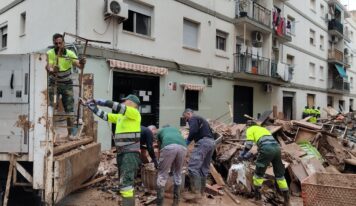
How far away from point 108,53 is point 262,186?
6.70m

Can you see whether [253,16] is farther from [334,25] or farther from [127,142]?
[334,25]

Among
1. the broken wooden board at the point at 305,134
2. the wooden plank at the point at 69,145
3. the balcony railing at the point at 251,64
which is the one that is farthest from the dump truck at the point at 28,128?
the balcony railing at the point at 251,64

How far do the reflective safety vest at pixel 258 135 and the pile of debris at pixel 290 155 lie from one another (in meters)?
0.81

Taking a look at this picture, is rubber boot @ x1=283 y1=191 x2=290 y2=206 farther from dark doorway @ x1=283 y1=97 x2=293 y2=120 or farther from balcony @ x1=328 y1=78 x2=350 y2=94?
balcony @ x1=328 y1=78 x2=350 y2=94

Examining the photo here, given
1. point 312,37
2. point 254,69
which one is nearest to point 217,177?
Result: point 254,69

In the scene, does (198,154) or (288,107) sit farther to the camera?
(288,107)

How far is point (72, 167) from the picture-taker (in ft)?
16.9

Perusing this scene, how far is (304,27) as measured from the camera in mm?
28875

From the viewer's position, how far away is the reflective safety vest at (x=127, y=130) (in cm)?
599

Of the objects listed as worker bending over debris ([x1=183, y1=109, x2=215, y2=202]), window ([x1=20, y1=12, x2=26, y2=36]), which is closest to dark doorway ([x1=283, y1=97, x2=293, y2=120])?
window ([x1=20, y1=12, x2=26, y2=36])

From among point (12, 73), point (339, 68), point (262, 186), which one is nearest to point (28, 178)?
point (12, 73)

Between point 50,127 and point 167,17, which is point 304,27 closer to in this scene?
point 167,17

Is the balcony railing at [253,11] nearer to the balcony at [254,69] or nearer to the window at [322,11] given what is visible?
the balcony at [254,69]

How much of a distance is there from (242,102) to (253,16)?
467 centimetres
